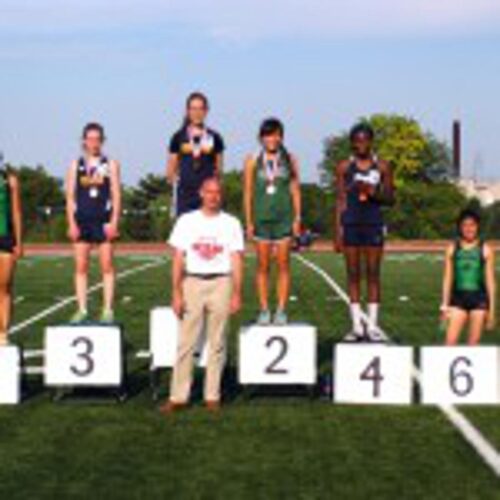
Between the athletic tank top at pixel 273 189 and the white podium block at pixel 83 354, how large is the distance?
1.93 metres

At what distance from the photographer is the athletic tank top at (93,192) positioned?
10.7 m

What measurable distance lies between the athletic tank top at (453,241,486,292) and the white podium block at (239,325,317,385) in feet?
5.59

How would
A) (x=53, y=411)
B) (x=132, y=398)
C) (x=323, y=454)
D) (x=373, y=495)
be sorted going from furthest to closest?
(x=132, y=398), (x=53, y=411), (x=323, y=454), (x=373, y=495)

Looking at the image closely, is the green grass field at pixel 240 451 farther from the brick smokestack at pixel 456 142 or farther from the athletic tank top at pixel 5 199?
the brick smokestack at pixel 456 142

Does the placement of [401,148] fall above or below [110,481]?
above

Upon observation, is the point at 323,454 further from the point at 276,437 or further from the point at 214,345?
the point at 214,345

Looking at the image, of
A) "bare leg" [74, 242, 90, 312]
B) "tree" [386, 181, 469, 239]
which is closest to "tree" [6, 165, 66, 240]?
"tree" [386, 181, 469, 239]

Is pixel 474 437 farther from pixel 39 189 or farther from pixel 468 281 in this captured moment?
pixel 39 189

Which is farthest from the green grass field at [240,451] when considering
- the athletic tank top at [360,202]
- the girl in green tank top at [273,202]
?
the athletic tank top at [360,202]

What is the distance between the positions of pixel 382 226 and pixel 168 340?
2.08 m

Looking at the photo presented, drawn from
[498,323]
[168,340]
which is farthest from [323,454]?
[498,323]

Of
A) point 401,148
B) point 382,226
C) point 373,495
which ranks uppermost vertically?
point 401,148

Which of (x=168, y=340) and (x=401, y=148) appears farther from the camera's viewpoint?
(x=401, y=148)

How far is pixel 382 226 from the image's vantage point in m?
11.0
